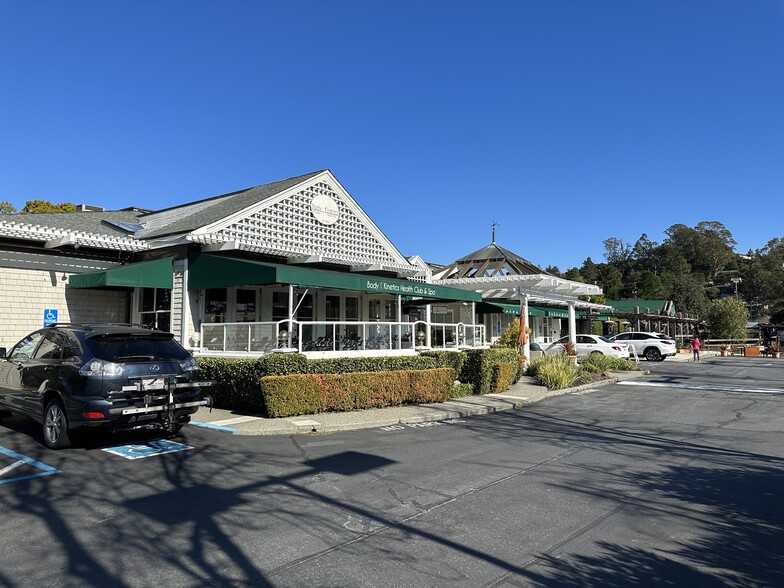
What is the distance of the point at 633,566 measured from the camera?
4.20 meters

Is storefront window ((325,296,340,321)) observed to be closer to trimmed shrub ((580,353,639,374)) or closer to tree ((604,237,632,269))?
trimmed shrub ((580,353,639,374))

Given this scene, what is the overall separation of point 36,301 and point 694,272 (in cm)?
11228

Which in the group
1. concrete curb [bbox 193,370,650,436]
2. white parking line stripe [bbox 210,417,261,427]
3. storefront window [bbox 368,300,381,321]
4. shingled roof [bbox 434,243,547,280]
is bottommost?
concrete curb [bbox 193,370,650,436]

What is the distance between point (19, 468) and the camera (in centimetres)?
673

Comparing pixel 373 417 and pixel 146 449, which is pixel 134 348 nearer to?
pixel 146 449

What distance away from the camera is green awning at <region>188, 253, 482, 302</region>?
12.4 metres

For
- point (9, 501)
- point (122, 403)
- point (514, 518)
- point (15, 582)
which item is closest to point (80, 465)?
point (122, 403)

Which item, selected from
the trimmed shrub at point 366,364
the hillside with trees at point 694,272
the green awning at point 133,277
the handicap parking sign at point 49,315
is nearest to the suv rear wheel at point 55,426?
the trimmed shrub at point 366,364

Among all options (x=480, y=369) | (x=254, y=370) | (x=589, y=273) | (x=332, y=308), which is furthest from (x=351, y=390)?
(x=589, y=273)

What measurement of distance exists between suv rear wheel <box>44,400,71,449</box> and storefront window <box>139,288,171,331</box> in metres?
7.27

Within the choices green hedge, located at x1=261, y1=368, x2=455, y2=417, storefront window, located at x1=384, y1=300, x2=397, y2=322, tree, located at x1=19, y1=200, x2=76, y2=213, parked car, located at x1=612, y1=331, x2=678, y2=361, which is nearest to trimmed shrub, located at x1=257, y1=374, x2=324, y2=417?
green hedge, located at x1=261, y1=368, x2=455, y2=417

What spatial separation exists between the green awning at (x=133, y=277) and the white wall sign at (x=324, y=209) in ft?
16.3

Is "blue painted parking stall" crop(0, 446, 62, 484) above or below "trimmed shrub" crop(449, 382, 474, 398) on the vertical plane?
below

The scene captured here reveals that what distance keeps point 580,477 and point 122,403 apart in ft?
20.0
